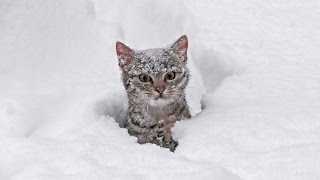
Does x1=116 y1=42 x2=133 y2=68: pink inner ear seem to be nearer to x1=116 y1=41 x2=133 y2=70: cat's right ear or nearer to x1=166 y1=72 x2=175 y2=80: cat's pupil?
x1=116 y1=41 x2=133 y2=70: cat's right ear

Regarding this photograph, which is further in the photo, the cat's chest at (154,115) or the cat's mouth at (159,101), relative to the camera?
the cat's chest at (154,115)

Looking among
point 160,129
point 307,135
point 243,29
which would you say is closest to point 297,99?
point 307,135

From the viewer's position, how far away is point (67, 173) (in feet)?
9.96

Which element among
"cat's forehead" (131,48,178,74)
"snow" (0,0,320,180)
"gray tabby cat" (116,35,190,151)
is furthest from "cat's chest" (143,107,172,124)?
"cat's forehead" (131,48,178,74)

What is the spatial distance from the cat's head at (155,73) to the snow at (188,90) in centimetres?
26

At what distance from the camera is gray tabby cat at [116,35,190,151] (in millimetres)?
3908

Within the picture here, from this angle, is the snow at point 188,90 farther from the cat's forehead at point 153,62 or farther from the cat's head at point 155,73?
the cat's forehead at point 153,62

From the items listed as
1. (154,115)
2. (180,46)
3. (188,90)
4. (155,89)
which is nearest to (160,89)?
(155,89)

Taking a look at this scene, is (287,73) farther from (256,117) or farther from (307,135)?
(307,135)

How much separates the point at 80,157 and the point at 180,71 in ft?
3.81

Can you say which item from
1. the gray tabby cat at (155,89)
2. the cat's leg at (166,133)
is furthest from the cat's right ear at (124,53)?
the cat's leg at (166,133)

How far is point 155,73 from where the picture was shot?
12.7 ft

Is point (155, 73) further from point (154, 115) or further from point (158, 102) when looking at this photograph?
point (154, 115)

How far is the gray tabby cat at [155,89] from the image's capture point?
391 centimetres
